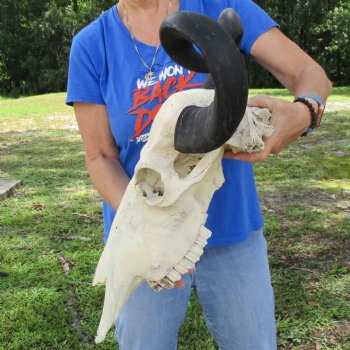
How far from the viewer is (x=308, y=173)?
6.35 m

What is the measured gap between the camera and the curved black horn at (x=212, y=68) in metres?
1.02

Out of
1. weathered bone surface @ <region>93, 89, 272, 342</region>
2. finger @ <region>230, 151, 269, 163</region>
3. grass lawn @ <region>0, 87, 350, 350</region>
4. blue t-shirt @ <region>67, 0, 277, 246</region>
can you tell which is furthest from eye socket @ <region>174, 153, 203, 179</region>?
grass lawn @ <region>0, 87, 350, 350</region>

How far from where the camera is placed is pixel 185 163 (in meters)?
1.43

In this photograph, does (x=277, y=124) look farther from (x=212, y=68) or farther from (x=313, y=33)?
(x=313, y=33)

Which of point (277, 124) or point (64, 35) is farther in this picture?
point (64, 35)

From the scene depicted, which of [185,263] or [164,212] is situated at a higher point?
[164,212]

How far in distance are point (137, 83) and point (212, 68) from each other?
768 mm

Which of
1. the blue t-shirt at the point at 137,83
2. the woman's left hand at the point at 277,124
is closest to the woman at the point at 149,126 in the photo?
the blue t-shirt at the point at 137,83

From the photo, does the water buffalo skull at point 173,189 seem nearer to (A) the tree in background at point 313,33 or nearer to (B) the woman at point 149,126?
(B) the woman at point 149,126

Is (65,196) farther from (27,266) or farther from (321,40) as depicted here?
(321,40)

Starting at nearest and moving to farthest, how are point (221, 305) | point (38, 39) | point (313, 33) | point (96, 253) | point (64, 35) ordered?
point (221, 305) < point (96, 253) < point (313, 33) < point (64, 35) < point (38, 39)

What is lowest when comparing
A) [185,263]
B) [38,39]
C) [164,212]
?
[185,263]

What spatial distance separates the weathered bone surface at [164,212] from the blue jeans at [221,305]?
319 mm

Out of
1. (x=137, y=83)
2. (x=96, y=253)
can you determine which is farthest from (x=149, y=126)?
(x=96, y=253)
